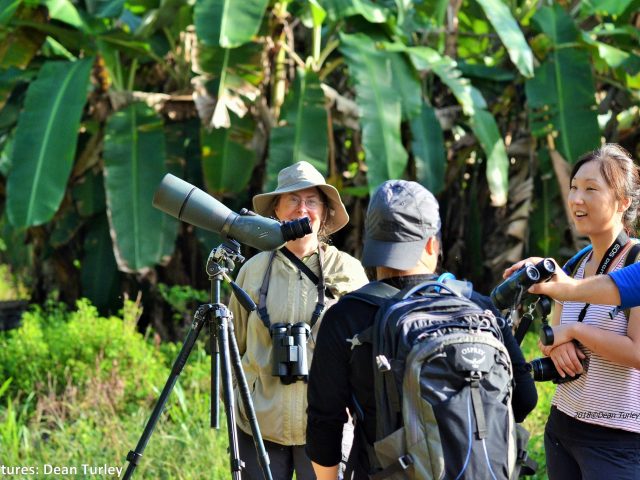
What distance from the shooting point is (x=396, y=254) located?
7.98ft

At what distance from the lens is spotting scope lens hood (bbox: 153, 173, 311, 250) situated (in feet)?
10.1

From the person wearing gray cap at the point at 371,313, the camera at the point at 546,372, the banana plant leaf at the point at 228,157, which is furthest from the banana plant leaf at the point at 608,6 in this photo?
the person wearing gray cap at the point at 371,313

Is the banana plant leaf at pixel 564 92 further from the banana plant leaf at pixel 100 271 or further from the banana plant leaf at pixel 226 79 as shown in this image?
the banana plant leaf at pixel 100 271

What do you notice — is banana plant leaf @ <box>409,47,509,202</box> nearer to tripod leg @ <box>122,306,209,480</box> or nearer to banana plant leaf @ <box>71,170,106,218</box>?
banana plant leaf @ <box>71,170,106,218</box>

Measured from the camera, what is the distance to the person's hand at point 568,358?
2.97 m

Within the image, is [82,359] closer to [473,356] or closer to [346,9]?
[346,9]

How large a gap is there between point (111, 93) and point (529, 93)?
3.29 m

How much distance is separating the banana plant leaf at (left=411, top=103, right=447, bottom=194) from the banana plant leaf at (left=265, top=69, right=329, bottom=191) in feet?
2.59

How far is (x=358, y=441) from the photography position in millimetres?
2506

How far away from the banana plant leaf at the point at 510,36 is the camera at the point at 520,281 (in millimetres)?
4813

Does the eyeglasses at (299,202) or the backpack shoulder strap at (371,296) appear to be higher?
the eyeglasses at (299,202)

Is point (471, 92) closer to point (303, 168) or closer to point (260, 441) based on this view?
point (303, 168)

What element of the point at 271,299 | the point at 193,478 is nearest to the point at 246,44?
the point at 193,478

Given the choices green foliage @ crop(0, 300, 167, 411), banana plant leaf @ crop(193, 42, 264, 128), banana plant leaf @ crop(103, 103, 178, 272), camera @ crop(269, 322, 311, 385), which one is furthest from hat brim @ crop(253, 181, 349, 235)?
banana plant leaf @ crop(103, 103, 178, 272)
